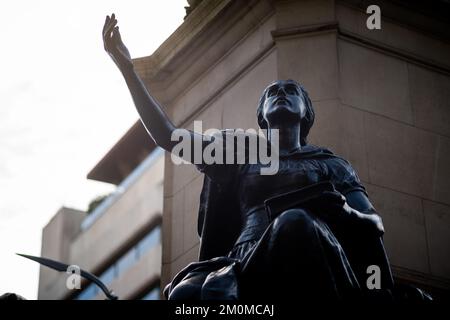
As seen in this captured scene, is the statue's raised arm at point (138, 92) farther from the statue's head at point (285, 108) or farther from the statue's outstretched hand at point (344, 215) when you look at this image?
the statue's outstretched hand at point (344, 215)

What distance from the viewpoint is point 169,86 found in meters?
17.1

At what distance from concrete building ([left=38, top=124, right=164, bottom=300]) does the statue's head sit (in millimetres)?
43957

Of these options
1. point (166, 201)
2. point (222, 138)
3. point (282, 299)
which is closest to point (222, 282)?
point (282, 299)

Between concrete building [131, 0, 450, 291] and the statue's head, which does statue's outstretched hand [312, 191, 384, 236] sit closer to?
the statue's head

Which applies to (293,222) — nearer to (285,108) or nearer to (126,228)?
(285,108)

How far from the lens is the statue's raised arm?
1107 cm

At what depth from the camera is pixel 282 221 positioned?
9.51 metres

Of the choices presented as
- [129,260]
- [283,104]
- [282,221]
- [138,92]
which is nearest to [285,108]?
[283,104]

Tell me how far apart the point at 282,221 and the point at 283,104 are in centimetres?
219

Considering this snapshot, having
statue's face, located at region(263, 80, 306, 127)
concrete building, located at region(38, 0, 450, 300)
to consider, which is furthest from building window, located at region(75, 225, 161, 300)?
Answer: statue's face, located at region(263, 80, 306, 127)

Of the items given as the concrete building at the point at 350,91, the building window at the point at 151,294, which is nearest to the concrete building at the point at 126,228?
the building window at the point at 151,294
